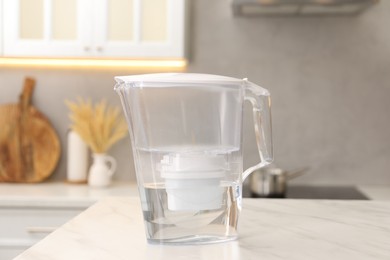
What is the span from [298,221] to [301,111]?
6.26 ft

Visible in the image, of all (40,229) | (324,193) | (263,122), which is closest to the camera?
(263,122)

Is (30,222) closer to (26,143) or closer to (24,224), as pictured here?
(24,224)

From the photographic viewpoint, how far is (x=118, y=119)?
121 inches

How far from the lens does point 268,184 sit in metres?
2.70

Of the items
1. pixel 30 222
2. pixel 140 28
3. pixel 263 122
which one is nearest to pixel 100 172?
pixel 30 222

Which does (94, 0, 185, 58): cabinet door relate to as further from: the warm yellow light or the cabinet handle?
the cabinet handle

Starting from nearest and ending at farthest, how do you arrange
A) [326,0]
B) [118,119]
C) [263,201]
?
[263,201] → [326,0] → [118,119]

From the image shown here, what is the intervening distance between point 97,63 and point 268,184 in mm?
1021

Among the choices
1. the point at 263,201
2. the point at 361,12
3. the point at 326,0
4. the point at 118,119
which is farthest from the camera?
the point at 118,119

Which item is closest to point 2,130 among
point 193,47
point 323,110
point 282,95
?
point 193,47

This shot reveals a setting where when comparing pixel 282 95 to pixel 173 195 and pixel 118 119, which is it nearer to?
pixel 118 119

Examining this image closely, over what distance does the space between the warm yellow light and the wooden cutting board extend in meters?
0.10

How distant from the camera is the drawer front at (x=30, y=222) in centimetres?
250

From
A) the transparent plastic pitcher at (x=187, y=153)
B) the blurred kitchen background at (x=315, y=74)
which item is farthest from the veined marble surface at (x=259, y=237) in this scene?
the blurred kitchen background at (x=315, y=74)
